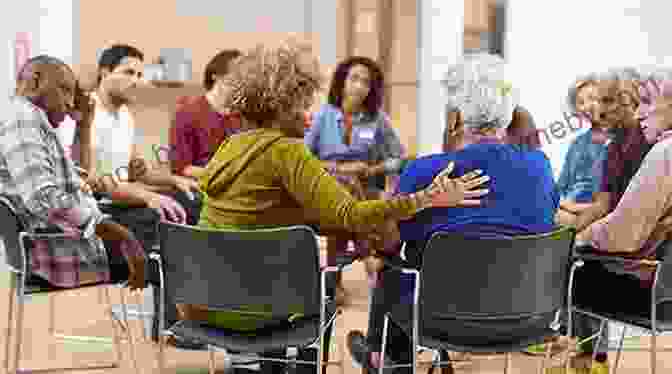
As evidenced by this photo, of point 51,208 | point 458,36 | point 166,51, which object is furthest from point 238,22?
point 51,208

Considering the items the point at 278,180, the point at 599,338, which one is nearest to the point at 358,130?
the point at 599,338

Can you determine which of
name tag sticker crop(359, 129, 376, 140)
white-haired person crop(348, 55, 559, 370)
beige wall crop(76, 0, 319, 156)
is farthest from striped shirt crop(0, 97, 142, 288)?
beige wall crop(76, 0, 319, 156)

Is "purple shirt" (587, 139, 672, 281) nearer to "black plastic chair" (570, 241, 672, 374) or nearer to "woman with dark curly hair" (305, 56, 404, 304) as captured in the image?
"black plastic chair" (570, 241, 672, 374)

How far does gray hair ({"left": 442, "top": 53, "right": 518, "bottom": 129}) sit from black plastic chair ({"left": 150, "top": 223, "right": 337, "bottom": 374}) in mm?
640

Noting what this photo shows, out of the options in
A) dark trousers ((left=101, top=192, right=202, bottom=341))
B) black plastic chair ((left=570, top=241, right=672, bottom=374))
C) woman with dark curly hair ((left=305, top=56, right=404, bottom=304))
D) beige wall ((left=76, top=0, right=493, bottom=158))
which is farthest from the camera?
beige wall ((left=76, top=0, right=493, bottom=158))

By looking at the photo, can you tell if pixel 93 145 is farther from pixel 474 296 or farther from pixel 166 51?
pixel 166 51

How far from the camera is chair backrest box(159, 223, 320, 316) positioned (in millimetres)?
2369

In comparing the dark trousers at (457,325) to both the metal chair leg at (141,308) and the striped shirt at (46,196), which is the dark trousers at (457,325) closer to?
the striped shirt at (46,196)

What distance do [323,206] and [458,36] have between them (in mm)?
4996

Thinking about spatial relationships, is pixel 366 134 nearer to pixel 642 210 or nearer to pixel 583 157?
pixel 583 157

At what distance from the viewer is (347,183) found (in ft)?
14.3

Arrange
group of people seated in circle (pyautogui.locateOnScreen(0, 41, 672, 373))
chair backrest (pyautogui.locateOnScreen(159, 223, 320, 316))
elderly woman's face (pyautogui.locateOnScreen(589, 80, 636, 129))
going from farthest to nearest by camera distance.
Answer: elderly woman's face (pyautogui.locateOnScreen(589, 80, 636, 129)) → group of people seated in circle (pyautogui.locateOnScreen(0, 41, 672, 373)) → chair backrest (pyautogui.locateOnScreen(159, 223, 320, 316))

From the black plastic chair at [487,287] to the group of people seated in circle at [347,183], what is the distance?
0.04m

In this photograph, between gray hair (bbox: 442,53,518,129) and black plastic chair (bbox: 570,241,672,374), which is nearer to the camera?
gray hair (bbox: 442,53,518,129)
